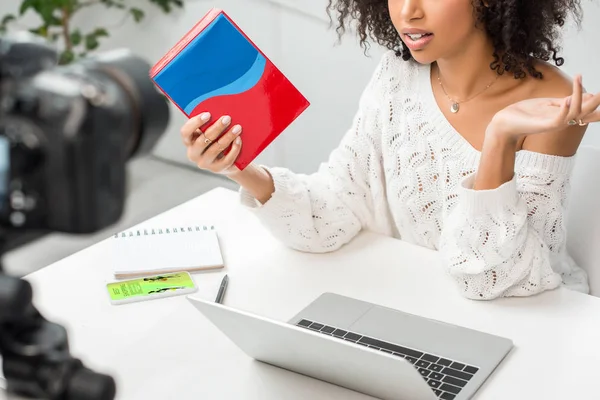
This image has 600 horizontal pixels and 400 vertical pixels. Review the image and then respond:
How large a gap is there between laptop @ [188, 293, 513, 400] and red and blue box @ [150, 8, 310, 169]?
319 mm

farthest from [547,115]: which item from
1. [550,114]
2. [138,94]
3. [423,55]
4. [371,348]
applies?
[138,94]

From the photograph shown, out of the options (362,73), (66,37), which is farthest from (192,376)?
(66,37)

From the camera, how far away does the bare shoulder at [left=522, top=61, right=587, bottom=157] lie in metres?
1.55

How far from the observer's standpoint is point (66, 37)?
3357 millimetres

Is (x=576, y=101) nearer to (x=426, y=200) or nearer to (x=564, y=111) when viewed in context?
(x=564, y=111)

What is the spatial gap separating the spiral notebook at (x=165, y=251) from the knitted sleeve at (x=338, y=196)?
0.37ft

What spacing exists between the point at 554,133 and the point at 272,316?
615 millimetres

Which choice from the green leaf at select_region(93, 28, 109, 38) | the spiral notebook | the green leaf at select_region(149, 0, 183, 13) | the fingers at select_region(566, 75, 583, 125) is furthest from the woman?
the green leaf at select_region(93, 28, 109, 38)

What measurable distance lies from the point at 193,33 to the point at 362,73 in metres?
1.55

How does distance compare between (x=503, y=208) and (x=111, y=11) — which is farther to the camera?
(x=111, y=11)

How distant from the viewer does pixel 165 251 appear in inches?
61.7

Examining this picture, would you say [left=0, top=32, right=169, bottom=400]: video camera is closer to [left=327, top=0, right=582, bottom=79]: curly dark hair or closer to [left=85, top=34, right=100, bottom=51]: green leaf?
[left=327, top=0, right=582, bottom=79]: curly dark hair

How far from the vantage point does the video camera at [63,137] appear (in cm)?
64

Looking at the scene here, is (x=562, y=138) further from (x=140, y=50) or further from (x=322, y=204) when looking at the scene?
(x=140, y=50)
